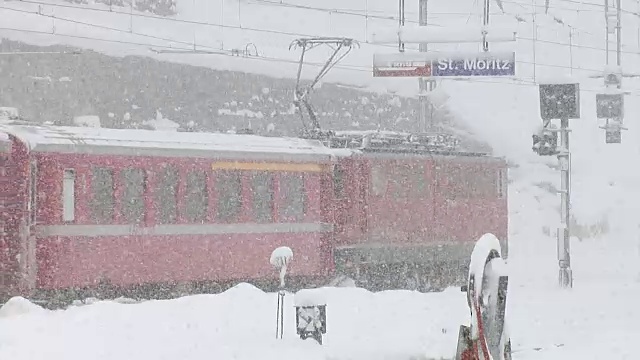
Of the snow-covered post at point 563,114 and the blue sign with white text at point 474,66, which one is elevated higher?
the blue sign with white text at point 474,66

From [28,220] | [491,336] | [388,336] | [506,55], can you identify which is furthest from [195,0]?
[491,336]

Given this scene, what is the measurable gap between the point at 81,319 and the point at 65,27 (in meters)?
23.8

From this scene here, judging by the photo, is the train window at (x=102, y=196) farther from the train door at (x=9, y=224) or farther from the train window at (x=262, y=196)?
the train window at (x=262, y=196)

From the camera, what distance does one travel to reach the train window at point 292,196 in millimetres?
20578

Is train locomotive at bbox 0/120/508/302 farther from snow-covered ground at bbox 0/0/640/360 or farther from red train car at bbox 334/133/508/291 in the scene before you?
snow-covered ground at bbox 0/0/640/360

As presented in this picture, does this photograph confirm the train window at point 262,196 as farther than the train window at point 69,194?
Yes

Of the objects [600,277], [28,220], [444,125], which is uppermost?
[444,125]

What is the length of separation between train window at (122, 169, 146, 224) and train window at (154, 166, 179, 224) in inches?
11.9

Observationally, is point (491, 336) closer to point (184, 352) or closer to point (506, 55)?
point (184, 352)

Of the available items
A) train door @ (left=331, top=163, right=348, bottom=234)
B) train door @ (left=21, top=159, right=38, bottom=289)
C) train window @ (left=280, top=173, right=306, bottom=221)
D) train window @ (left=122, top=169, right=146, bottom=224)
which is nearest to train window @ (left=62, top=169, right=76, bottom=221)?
train door @ (left=21, top=159, right=38, bottom=289)

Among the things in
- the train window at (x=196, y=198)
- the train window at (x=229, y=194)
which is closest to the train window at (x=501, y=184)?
the train window at (x=229, y=194)

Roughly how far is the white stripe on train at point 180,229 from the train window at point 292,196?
7.4 inches

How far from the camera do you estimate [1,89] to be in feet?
103

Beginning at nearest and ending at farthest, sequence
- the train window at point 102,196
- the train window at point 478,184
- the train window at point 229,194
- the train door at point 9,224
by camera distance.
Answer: the train door at point 9,224, the train window at point 102,196, the train window at point 229,194, the train window at point 478,184
